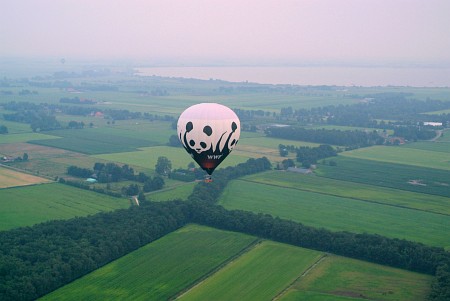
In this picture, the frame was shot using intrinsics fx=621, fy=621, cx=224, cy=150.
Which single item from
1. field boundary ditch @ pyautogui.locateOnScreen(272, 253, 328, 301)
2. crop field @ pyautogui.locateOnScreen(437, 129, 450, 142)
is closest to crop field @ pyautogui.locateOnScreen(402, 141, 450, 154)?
crop field @ pyautogui.locateOnScreen(437, 129, 450, 142)

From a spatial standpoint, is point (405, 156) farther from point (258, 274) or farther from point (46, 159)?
point (258, 274)

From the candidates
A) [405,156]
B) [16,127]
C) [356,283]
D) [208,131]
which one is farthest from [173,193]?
[16,127]

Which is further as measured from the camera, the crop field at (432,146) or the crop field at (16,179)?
the crop field at (432,146)

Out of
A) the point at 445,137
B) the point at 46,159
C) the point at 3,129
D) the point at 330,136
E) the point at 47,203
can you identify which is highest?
the point at 330,136

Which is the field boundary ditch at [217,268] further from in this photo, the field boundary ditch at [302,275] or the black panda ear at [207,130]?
the black panda ear at [207,130]

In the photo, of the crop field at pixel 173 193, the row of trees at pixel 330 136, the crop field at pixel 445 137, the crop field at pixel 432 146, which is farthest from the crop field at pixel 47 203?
the crop field at pixel 445 137

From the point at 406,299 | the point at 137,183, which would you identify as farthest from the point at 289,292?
the point at 137,183
